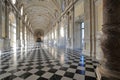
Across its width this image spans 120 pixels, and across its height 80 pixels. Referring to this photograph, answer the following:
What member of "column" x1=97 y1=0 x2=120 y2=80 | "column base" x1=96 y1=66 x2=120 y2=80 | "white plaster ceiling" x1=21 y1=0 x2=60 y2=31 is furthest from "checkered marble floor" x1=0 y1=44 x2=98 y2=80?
"white plaster ceiling" x1=21 y1=0 x2=60 y2=31

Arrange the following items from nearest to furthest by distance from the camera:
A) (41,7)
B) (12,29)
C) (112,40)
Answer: (112,40), (12,29), (41,7)

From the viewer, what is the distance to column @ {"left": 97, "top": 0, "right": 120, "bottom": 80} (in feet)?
5.18

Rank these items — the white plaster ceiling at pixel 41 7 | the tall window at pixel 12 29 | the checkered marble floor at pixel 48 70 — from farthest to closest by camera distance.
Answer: the white plaster ceiling at pixel 41 7
the tall window at pixel 12 29
the checkered marble floor at pixel 48 70

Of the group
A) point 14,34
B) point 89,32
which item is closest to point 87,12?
point 89,32

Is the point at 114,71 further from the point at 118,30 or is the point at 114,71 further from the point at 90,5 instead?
the point at 90,5

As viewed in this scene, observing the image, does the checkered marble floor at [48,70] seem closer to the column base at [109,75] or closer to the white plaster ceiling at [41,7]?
the column base at [109,75]

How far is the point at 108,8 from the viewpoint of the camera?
169 centimetres

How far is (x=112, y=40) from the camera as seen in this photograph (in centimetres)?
161

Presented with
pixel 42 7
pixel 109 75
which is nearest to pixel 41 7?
pixel 42 7

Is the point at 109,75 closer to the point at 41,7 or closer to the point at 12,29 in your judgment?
the point at 12,29

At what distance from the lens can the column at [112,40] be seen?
5.18 feet

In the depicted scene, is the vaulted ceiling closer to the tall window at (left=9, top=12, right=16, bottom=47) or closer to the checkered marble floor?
the tall window at (left=9, top=12, right=16, bottom=47)

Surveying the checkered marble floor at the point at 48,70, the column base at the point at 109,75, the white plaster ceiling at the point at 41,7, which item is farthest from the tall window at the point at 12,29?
the column base at the point at 109,75

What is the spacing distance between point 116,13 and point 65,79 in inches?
74.7
